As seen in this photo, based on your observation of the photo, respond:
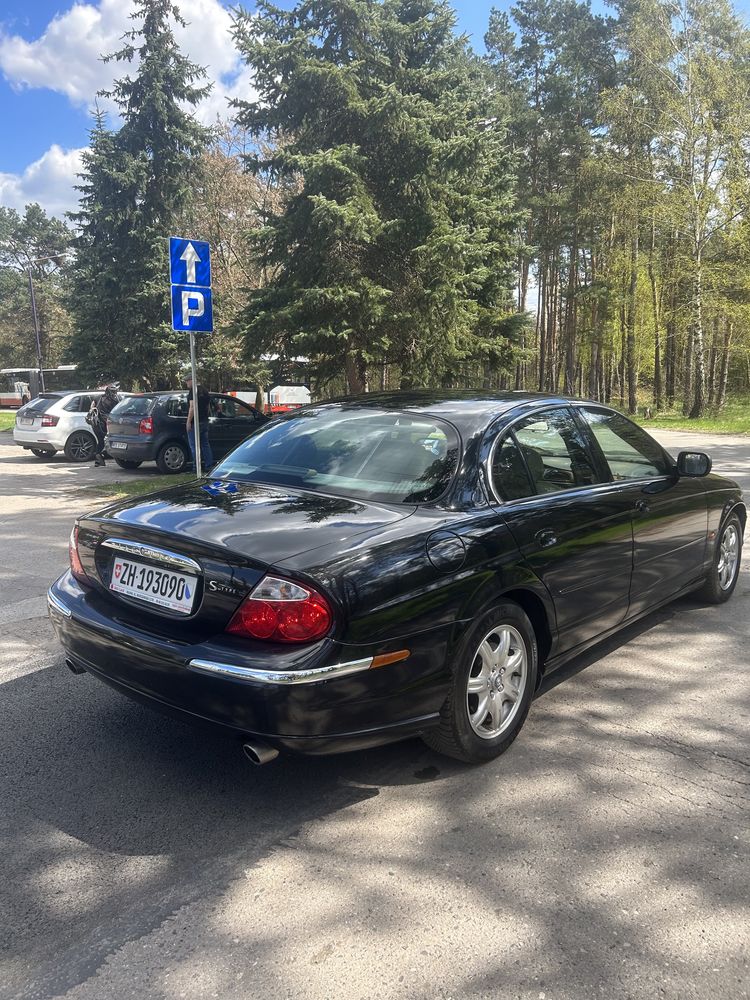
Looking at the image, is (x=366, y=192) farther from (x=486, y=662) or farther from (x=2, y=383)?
(x=2, y=383)

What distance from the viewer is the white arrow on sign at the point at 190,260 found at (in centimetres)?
880

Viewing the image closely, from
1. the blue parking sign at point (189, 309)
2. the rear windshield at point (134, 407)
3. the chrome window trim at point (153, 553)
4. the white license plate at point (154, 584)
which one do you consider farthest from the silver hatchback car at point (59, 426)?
the white license plate at point (154, 584)

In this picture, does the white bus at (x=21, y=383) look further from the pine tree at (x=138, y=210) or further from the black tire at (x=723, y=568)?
the black tire at (x=723, y=568)

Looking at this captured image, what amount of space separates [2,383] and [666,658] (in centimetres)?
6534

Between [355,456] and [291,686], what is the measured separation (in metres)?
1.38

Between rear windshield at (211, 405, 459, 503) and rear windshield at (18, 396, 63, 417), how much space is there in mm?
14140

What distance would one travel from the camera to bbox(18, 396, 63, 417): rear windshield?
16.6 metres

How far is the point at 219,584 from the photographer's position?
277cm

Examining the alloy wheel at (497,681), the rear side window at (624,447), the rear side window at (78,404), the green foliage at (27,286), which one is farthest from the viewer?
the green foliage at (27,286)

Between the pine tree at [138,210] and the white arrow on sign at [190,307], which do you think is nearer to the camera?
the white arrow on sign at [190,307]

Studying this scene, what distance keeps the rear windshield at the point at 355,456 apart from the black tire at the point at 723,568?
2.82m

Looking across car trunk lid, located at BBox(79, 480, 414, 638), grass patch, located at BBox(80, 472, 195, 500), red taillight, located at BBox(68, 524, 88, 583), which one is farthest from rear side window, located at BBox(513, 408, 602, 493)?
grass patch, located at BBox(80, 472, 195, 500)

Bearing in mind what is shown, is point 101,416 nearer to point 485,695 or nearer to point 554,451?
point 554,451

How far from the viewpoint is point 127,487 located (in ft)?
40.8
